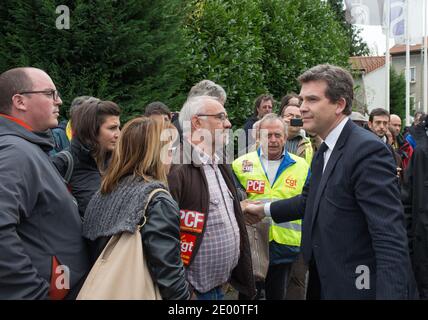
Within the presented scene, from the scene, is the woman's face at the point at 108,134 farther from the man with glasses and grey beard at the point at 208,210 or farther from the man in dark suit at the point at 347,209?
the man in dark suit at the point at 347,209

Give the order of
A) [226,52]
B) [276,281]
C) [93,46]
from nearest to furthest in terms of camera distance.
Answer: [276,281]
[93,46]
[226,52]

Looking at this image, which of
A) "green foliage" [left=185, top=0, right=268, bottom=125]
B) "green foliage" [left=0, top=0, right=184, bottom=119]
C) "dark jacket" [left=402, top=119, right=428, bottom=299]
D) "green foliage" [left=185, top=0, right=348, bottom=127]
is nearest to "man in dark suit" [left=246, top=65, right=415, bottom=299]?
"dark jacket" [left=402, top=119, right=428, bottom=299]

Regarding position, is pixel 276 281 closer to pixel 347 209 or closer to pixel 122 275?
pixel 347 209

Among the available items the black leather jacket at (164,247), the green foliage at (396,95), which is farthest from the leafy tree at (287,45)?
the green foliage at (396,95)

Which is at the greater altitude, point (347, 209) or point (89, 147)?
point (89, 147)

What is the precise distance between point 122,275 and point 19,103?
112cm

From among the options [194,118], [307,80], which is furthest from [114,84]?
[307,80]

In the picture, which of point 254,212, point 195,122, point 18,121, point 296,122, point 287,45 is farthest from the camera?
point 287,45

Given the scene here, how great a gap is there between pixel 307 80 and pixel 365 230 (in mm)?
998

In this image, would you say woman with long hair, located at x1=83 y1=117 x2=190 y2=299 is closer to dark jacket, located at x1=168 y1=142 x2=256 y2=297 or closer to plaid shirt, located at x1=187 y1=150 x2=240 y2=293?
dark jacket, located at x1=168 y1=142 x2=256 y2=297

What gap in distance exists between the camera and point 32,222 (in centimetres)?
256

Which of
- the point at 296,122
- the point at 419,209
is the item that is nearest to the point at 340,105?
the point at 419,209

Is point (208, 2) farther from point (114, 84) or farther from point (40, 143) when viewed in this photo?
point (40, 143)

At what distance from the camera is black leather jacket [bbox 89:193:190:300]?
263cm
